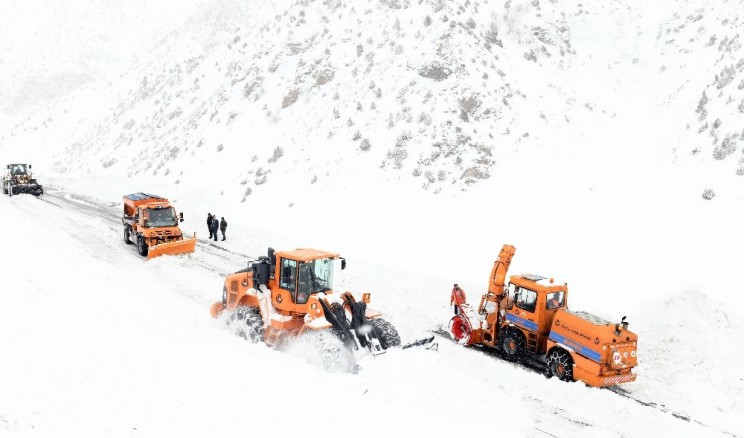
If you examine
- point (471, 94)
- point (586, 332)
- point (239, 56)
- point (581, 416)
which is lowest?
point (581, 416)

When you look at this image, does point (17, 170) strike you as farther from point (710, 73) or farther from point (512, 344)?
point (710, 73)

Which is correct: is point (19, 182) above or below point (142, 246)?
above

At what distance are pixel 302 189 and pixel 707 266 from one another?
18616 millimetres

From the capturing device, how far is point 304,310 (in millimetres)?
11445

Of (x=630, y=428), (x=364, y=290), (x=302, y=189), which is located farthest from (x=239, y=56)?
(x=630, y=428)

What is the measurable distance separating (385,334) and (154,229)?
497 inches

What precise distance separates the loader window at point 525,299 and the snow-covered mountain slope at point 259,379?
1.46 metres

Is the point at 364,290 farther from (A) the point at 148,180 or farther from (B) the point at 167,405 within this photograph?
(A) the point at 148,180

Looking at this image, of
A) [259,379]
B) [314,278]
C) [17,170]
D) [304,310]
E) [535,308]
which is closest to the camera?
[259,379]

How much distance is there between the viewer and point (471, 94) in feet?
95.3

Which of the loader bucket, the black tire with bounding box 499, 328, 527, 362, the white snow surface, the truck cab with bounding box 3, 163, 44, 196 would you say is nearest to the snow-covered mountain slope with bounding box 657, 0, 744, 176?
the white snow surface

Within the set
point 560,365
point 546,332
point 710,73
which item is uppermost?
point 710,73

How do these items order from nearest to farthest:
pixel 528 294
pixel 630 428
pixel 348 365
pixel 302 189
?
1. pixel 630 428
2. pixel 348 365
3. pixel 528 294
4. pixel 302 189

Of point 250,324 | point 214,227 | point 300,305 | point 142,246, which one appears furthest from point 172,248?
point 300,305
